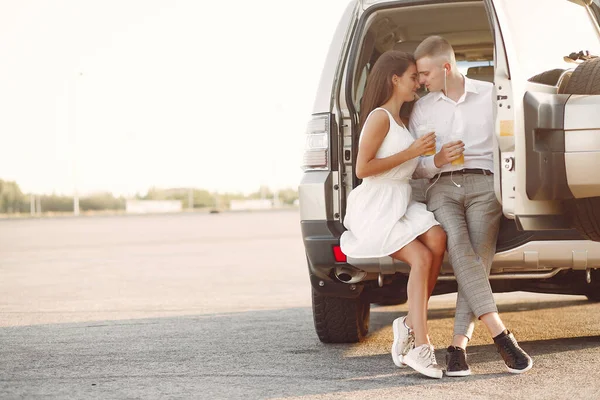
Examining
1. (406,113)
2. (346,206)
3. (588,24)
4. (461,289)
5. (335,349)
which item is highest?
(588,24)

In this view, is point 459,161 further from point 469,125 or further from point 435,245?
point 435,245

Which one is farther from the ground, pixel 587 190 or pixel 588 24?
pixel 588 24

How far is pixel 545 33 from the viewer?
545 cm

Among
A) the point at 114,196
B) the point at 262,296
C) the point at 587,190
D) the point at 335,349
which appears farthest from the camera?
the point at 114,196

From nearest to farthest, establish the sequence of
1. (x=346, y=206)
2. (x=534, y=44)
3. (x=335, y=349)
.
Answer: (x=534, y=44) < (x=346, y=206) < (x=335, y=349)

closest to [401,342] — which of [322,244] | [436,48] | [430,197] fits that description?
[322,244]

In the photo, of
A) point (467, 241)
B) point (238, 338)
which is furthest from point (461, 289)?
point (238, 338)

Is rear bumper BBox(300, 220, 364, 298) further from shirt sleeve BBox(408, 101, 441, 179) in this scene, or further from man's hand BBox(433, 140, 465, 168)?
man's hand BBox(433, 140, 465, 168)

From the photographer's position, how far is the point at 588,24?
6160 millimetres

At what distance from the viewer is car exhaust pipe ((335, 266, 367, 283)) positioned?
591 cm

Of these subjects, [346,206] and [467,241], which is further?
[346,206]

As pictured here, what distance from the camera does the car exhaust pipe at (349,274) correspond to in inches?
233

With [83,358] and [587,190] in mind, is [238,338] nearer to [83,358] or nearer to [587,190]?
[83,358]

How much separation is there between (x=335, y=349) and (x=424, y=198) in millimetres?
1127
